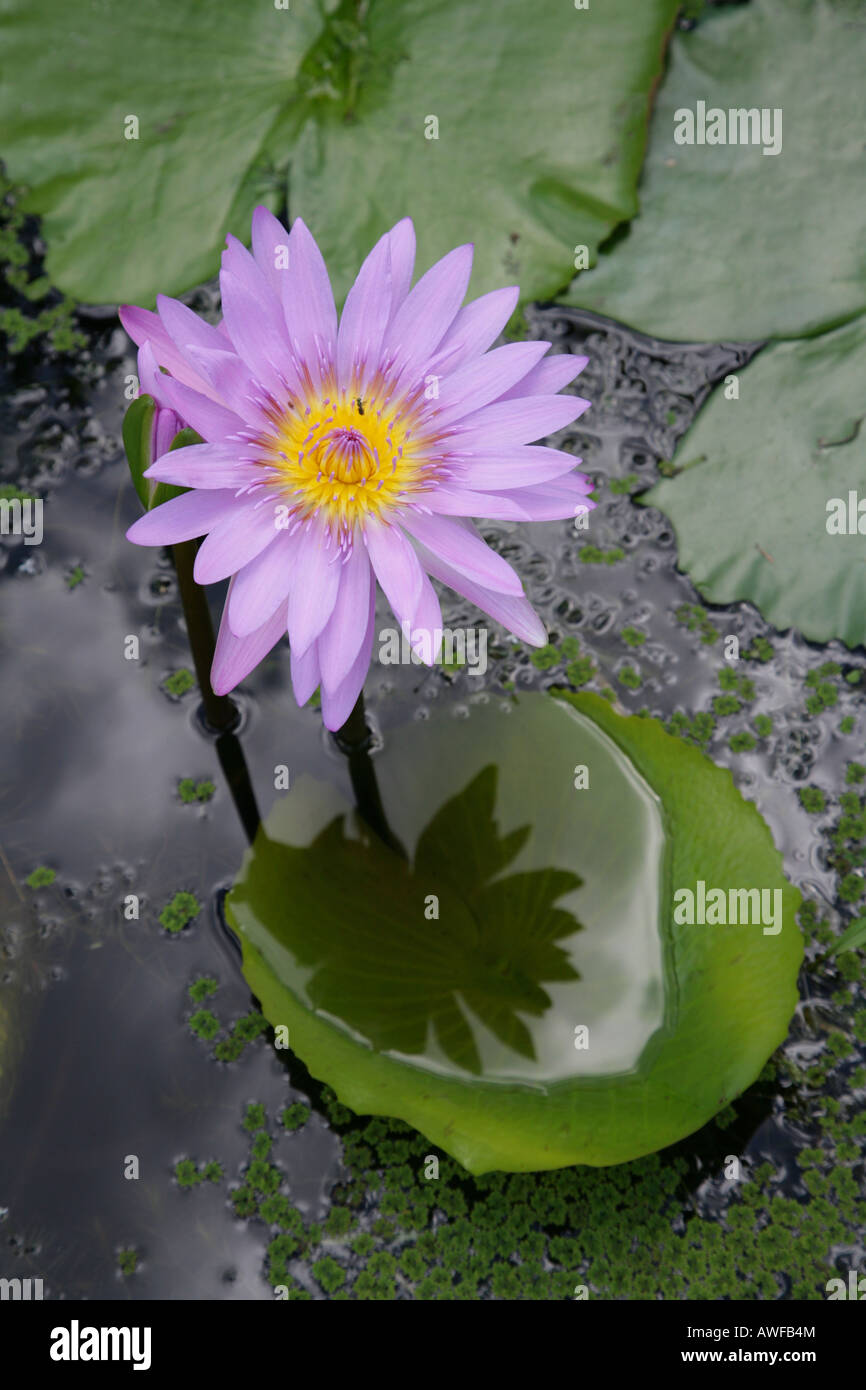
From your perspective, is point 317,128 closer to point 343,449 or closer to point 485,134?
point 485,134

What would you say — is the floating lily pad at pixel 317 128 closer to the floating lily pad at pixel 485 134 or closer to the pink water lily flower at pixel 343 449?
the floating lily pad at pixel 485 134

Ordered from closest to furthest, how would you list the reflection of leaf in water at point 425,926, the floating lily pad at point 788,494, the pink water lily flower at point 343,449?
the pink water lily flower at point 343,449 → the reflection of leaf in water at point 425,926 → the floating lily pad at point 788,494

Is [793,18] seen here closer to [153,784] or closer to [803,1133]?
[153,784]

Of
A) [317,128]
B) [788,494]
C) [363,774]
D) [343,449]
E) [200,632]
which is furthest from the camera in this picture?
[317,128]

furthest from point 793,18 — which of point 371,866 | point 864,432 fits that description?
point 371,866

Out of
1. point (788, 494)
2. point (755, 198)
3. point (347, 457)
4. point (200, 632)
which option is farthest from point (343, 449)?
point (755, 198)

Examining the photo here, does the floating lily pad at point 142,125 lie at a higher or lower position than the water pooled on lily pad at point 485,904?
higher

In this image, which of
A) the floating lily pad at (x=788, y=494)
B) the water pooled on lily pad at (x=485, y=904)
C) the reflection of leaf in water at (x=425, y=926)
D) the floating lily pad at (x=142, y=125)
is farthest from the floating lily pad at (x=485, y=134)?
the reflection of leaf in water at (x=425, y=926)

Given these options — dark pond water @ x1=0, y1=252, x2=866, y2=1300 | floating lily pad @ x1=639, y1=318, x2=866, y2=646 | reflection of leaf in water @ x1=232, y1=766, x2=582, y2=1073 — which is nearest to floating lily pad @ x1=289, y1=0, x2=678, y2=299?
dark pond water @ x1=0, y1=252, x2=866, y2=1300
